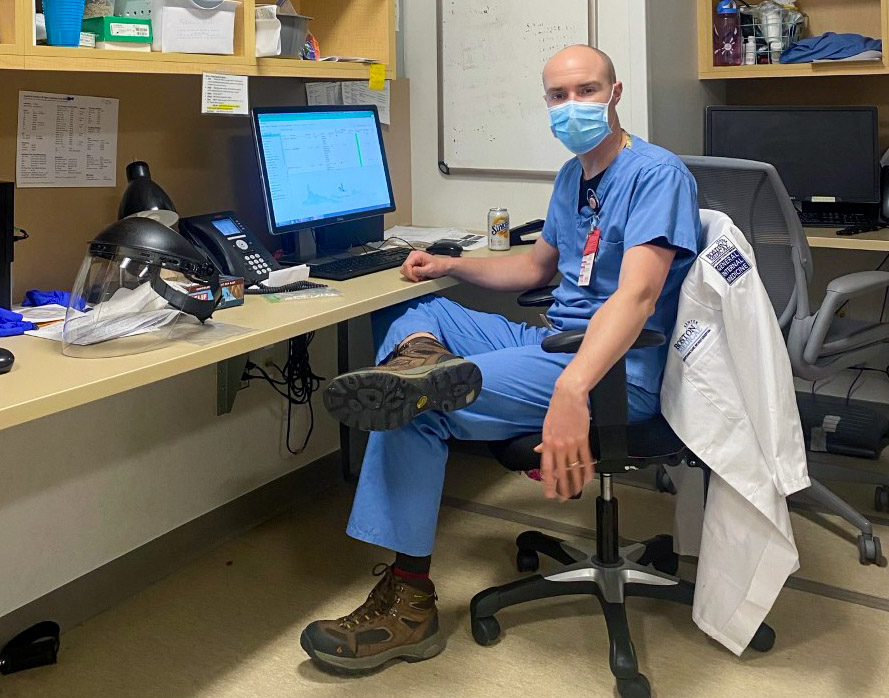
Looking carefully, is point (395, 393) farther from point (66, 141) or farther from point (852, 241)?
point (852, 241)

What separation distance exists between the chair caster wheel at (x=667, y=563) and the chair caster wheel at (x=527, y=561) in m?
0.29

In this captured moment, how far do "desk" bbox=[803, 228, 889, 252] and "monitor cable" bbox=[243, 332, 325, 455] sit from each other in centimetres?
143

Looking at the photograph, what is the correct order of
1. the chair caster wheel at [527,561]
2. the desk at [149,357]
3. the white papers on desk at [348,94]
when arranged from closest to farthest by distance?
1. the desk at [149,357]
2. the chair caster wheel at [527,561]
3. the white papers on desk at [348,94]

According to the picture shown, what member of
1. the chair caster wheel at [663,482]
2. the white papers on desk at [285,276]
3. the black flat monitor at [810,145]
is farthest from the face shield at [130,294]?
the black flat monitor at [810,145]

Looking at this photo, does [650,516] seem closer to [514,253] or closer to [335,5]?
[514,253]

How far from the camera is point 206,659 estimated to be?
2.08 metres

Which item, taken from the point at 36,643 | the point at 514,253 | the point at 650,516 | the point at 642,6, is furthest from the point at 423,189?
the point at 36,643

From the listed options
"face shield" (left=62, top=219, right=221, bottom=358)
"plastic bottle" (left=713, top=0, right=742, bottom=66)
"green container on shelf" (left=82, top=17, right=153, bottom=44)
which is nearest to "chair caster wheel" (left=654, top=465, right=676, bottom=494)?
"plastic bottle" (left=713, top=0, right=742, bottom=66)

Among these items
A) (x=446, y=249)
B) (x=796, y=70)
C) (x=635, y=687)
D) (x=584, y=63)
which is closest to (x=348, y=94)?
(x=446, y=249)

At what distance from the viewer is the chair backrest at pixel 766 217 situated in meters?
2.31

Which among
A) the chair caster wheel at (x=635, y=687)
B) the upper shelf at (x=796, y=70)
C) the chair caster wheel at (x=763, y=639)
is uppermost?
the upper shelf at (x=796, y=70)

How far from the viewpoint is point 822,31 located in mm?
3201

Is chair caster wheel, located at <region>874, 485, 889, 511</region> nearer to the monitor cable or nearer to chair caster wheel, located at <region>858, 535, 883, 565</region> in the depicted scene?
chair caster wheel, located at <region>858, 535, 883, 565</region>

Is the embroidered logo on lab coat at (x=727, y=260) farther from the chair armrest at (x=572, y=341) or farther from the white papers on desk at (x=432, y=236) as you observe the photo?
the white papers on desk at (x=432, y=236)
